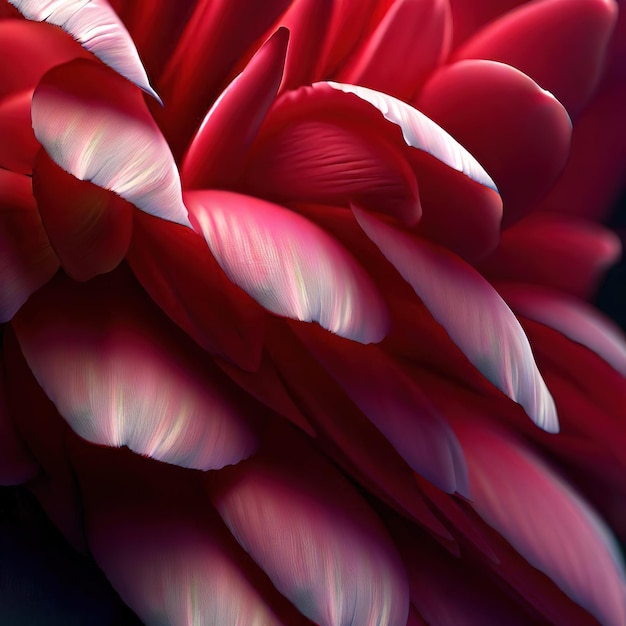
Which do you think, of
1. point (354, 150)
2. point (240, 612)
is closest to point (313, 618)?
point (240, 612)

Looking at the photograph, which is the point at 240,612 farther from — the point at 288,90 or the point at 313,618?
the point at 288,90

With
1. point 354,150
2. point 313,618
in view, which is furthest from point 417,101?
point 313,618

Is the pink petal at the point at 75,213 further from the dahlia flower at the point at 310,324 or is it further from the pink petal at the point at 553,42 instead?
the pink petal at the point at 553,42

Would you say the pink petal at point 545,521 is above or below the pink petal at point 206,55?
below

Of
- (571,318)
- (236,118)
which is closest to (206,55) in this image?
(236,118)

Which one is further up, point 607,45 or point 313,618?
point 607,45

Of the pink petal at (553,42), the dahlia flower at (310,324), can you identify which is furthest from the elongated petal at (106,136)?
the pink petal at (553,42)

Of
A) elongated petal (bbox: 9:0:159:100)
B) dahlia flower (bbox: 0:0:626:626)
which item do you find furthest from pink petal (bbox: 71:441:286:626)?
elongated petal (bbox: 9:0:159:100)
